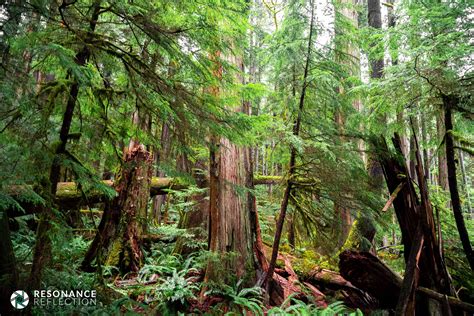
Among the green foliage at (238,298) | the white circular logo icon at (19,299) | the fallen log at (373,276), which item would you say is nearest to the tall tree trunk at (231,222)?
the green foliage at (238,298)

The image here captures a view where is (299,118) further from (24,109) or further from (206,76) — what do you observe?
(24,109)

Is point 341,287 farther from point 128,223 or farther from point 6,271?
point 6,271

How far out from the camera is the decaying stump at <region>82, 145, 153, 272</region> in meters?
5.77

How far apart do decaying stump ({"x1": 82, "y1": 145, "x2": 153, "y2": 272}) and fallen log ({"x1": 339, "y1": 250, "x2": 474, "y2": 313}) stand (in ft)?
12.7

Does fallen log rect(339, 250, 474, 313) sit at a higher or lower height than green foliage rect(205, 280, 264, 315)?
higher

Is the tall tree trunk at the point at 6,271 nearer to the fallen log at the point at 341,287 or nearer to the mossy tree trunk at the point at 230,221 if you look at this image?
the mossy tree trunk at the point at 230,221

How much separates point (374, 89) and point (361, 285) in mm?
3091

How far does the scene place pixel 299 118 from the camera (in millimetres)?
4223

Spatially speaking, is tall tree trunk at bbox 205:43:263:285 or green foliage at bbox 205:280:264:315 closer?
green foliage at bbox 205:280:264:315

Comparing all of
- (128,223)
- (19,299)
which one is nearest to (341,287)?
(128,223)

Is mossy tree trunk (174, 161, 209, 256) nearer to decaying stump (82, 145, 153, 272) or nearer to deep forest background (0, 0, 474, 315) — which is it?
deep forest background (0, 0, 474, 315)

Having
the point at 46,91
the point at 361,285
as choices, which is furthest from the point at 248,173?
the point at 46,91

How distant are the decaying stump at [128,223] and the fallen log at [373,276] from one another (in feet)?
12.7

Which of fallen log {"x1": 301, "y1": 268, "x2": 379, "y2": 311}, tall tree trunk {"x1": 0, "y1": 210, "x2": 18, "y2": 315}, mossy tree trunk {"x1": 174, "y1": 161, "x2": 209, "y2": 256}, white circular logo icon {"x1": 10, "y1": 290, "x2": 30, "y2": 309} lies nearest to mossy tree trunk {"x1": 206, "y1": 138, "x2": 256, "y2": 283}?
mossy tree trunk {"x1": 174, "y1": 161, "x2": 209, "y2": 256}
